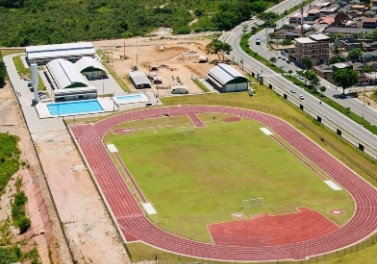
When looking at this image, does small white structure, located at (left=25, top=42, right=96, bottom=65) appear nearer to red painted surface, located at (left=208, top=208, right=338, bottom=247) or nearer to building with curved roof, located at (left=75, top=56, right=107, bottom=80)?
building with curved roof, located at (left=75, top=56, right=107, bottom=80)

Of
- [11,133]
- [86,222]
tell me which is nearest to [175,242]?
[86,222]

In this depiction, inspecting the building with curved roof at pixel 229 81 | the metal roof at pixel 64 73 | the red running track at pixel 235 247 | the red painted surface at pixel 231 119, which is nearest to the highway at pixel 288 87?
the building with curved roof at pixel 229 81

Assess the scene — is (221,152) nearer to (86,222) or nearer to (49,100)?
(86,222)

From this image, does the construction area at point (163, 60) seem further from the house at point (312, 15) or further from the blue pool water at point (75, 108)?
the house at point (312, 15)

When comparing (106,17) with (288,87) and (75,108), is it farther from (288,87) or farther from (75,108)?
(75,108)

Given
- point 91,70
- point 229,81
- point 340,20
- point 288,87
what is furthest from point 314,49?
point 91,70

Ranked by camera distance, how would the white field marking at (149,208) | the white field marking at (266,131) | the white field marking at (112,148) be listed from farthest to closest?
the white field marking at (266,131) → the white field marking at (112,148) → the white field marking at (149,208)
